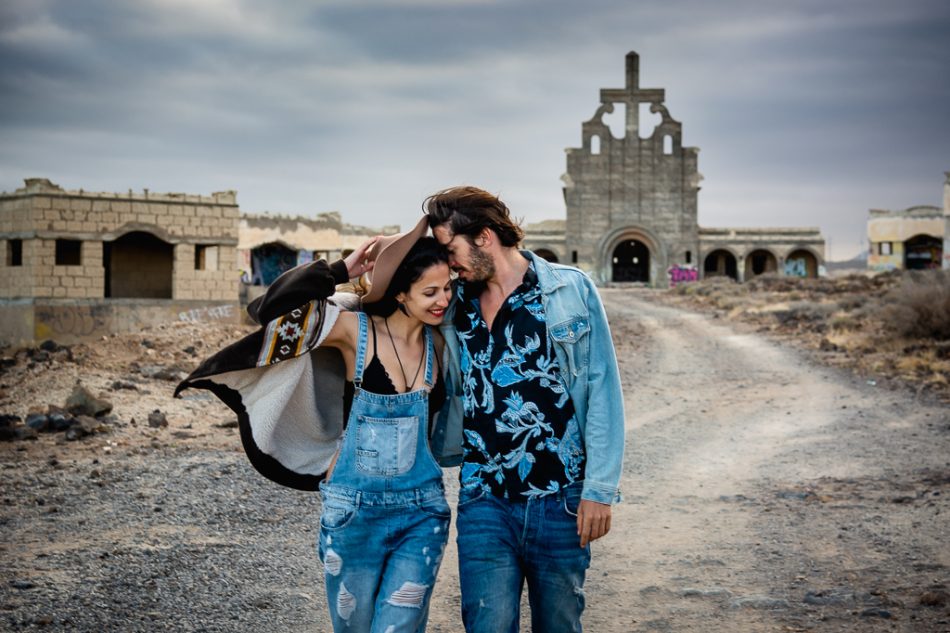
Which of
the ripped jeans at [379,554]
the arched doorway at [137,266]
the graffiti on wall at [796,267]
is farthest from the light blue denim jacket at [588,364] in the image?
the graffiti on wall at [796,267]

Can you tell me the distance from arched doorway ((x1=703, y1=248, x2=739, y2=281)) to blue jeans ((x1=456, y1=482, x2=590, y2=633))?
49.9m

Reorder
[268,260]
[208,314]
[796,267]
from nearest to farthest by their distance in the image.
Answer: [208,314], [268,260], [796,267]

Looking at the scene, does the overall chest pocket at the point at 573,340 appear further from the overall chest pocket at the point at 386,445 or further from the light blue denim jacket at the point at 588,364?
the overall chest pocket at the point at 386,445

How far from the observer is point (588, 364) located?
3.04 m

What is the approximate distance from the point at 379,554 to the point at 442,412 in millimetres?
622

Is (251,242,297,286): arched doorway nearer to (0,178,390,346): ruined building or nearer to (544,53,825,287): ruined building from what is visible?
(0,178,390,346): ruined building

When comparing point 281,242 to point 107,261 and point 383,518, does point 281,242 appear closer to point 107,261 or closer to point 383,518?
point 107,261

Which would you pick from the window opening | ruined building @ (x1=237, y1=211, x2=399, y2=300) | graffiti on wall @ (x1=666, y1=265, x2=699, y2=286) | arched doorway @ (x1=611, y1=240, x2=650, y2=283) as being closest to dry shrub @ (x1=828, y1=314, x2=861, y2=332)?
ruined building @ (x1=237, y1=211, x2=399, y2=300)

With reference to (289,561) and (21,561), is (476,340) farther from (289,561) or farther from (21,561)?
(21,561)

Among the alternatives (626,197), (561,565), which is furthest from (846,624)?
(626,197)

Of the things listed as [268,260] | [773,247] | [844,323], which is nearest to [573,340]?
[844,323]

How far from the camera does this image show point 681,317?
985 inches

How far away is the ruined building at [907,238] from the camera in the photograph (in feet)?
174

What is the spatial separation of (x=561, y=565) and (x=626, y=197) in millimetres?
46286
